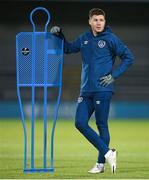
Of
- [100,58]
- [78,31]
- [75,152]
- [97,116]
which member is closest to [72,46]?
[100,58]

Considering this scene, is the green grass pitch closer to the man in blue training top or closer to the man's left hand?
the man in blue training top

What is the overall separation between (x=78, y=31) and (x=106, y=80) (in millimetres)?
17293

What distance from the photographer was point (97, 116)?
9.94 metres

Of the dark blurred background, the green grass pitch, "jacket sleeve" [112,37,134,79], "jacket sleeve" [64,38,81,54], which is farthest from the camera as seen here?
the dark blurred background

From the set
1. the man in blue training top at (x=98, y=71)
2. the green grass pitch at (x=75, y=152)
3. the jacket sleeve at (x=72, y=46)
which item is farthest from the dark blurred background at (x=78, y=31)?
the man in blue training top at (x=98, y=71)

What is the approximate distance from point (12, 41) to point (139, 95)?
173 inches

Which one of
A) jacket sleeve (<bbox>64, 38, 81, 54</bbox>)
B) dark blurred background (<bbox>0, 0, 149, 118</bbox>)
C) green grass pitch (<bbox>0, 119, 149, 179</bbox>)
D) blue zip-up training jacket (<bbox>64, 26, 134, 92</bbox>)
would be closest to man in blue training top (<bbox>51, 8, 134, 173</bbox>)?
blue zip-up training jacket (<bbox>64, 26, 134, 92</bbox>)

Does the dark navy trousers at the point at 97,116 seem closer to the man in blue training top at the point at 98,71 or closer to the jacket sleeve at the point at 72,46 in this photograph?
the man in blue training top at the point at 98,71

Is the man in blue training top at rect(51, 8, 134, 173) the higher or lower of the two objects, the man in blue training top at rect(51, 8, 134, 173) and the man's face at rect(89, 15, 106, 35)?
the lower

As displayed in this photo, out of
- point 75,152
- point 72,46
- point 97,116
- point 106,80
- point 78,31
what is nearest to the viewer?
point 106,80

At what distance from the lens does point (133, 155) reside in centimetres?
1284

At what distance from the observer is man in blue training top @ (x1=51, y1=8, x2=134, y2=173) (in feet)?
32.1

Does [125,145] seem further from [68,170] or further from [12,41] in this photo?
[12,41]

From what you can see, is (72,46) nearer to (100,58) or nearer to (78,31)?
(100,58)
